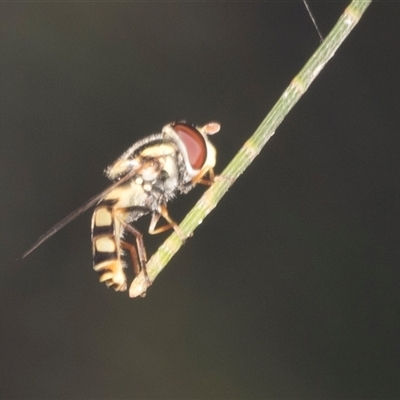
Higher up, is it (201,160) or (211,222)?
(201,160)

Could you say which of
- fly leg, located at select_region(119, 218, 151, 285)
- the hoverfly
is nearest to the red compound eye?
the hoverfly

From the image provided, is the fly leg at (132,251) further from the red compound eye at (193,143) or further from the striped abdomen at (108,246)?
the red compound eye at (193,143)

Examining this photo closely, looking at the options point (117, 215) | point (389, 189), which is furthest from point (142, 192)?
point (389, 189)

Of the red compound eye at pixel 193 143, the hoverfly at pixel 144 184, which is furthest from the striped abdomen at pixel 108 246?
the red compound eye at pixel 193 143

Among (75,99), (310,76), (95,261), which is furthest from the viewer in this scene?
(75,99)

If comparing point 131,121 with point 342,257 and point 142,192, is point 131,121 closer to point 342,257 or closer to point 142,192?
point 142,192

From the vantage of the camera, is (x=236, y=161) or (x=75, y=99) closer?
(x=236, y=161)

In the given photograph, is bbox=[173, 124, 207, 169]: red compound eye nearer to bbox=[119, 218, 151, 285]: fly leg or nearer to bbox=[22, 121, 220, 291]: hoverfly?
bbox=[22, 121, 220, 291]: hoverfly

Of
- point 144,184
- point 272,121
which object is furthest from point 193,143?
point 272,121

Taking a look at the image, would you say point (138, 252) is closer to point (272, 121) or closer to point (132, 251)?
point (132, 251)
